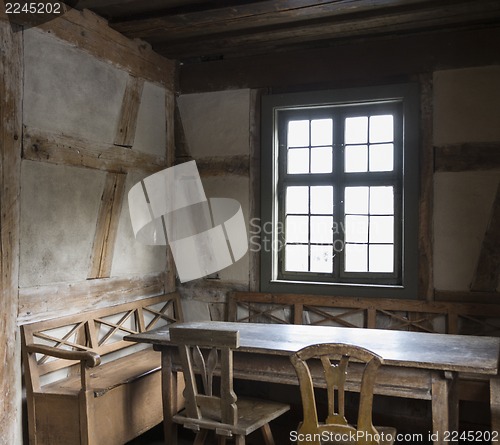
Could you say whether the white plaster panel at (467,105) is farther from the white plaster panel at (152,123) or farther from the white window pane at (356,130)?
the white plaster panel at (152,123)

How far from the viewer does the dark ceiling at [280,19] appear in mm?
4012

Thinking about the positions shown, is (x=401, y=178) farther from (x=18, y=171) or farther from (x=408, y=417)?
(x=18, y=171)

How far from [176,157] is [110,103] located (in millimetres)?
1032

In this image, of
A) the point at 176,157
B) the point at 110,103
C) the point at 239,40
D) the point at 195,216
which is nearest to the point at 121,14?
the point at 110,103

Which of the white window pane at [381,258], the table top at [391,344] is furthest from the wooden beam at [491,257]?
the table top at [391,344]

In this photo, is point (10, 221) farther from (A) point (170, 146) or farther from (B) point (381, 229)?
(B) point (381, 229)

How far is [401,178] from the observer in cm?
471

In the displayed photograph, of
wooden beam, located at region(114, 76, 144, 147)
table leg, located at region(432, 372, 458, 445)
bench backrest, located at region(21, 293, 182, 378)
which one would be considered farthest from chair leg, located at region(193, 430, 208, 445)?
wooden beam, located at region(114, 76, 144, 147)

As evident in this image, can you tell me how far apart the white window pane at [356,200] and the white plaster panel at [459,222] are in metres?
0.60

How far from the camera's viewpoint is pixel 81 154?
4.15 metres

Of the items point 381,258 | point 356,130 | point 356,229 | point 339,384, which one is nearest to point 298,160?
point 356,130

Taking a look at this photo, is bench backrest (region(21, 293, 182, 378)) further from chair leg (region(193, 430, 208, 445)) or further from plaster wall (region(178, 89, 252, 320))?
A: chair leg (region(193, 430, 208, 445))

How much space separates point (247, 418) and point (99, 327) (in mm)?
1552

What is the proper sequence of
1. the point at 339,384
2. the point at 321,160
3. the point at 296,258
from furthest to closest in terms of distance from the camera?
1. the point at 296,258
2. the point at 321,160
3. the point at 339,384
